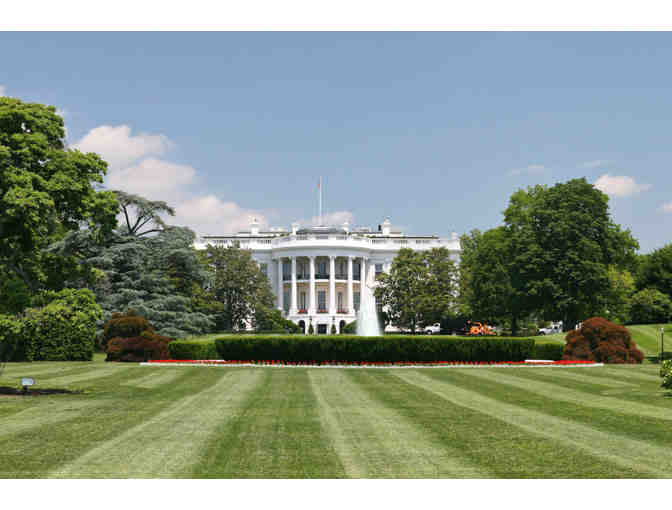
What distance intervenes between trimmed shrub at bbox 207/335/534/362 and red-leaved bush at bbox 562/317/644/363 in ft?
13.9

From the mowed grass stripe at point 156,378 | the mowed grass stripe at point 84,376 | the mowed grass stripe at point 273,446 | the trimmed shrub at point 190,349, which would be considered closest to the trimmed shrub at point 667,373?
the mowed grass stripe at point 273,446

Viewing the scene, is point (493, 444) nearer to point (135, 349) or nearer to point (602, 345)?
point (602, 345)

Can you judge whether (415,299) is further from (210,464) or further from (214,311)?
(210,464)

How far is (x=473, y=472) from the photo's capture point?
8.88 metres

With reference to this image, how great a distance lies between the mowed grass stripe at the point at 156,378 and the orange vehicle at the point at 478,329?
46.0m

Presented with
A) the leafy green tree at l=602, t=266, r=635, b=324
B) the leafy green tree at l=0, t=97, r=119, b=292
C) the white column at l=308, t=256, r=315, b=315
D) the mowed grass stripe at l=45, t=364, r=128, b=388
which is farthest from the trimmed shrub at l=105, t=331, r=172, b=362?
the white column at l=308, t=256, r=315, b=315

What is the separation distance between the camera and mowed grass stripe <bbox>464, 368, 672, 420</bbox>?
1526 centimetres

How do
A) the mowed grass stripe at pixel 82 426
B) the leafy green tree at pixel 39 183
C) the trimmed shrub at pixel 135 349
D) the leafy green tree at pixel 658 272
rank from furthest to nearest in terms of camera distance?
the leafy green tree at pixel 658 272 → the trimmed shrub at pixel 135 349 → the leafy green tree at pixel 39 183 → the mowed grass stripe at pixel 82 426

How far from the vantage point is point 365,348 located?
32.3 metres

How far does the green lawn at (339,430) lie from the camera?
9.16 meters

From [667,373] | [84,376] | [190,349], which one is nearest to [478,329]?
[190,349]

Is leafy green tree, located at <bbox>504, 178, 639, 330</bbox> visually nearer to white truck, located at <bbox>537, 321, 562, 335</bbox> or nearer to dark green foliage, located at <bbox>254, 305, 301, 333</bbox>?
dark green foliage, located at <bbox>254, 305, 301, 333</bbox>

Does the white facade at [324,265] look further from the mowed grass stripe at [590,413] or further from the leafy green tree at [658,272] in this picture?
the mowed grass stripe at [590,413]
